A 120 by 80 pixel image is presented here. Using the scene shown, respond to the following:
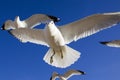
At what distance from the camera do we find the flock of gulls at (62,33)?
1395 centimetres

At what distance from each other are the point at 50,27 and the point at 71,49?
0.80m

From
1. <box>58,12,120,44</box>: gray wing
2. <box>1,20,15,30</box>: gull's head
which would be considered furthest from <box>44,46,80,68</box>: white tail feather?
<box>1,20,15,30</box>: gull's head

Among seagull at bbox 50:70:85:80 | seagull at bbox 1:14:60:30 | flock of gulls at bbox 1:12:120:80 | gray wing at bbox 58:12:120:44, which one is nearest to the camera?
gray wing at bbox 58:12:120:44

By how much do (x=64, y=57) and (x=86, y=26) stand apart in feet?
3.40

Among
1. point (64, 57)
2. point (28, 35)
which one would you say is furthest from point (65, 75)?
point (64, 57)

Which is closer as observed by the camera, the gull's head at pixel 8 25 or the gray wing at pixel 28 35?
the gray wing at pixel 28 35

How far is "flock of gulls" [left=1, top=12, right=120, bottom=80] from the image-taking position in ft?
45.8

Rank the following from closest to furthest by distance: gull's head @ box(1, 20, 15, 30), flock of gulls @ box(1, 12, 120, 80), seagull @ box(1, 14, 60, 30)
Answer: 1. flock of gulls @ box(1, 12, 120, 80)
2. seagull @ box(1, 14, 60, 30)
3. gull's head @ box(1, 20, 15, 30)

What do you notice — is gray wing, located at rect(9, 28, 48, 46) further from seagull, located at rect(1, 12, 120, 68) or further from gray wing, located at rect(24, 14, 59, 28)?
gray wing, located at rect(24, 14, 59, 28)

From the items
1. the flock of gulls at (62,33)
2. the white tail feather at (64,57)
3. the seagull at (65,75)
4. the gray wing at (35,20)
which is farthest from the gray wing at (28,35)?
the seagull at (65,75)

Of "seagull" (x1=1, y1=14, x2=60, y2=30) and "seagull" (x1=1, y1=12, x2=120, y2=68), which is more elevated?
"seagull" (x1=1, y1=14, x2=60, y2=30)

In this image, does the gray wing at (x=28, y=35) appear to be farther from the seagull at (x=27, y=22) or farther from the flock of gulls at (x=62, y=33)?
the seagull at (x=27, y=22)

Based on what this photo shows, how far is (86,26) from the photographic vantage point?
14.5 m

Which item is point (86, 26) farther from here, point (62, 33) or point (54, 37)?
point (54, 37)
